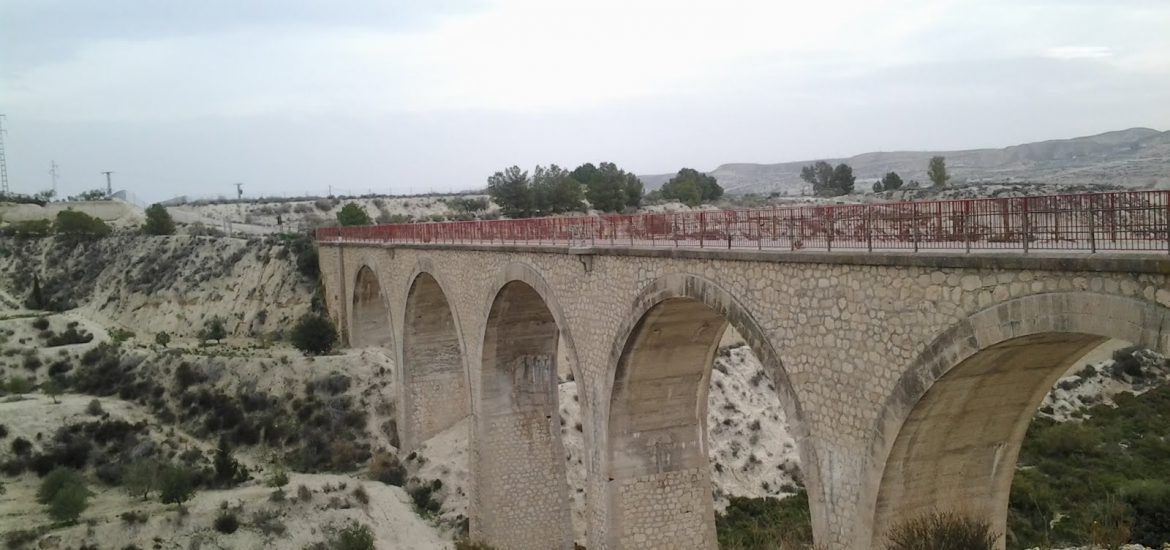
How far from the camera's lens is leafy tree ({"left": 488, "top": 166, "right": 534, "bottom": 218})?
40625mm

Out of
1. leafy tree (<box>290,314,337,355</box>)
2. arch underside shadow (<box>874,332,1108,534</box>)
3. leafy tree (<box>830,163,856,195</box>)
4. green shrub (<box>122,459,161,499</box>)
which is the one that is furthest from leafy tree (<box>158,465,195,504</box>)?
leafy tree (<box>830,163,856,195</box>)

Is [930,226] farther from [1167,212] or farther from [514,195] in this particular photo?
[514,195]

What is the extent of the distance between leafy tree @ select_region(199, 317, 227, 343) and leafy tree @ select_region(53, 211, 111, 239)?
14.1m

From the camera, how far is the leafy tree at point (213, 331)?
30719 mm

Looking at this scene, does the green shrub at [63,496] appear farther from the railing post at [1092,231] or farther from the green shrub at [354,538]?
the railing post at [1092,231]

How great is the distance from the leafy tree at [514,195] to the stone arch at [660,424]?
2899 cm

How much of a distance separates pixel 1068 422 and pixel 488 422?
16.1 meters

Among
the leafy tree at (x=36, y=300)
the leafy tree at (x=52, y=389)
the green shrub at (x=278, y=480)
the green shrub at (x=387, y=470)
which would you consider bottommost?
the green shrub at (x=387, y=470)

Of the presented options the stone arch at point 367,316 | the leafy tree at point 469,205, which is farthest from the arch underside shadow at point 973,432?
the leafy tree at point 469,205

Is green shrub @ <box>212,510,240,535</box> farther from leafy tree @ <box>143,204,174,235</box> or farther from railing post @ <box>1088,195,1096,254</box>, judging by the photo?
leafy tree @ <box>143,204,174,235</box>

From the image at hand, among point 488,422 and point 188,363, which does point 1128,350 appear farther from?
point 188,363

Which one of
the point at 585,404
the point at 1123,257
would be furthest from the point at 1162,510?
the point at 1123,257

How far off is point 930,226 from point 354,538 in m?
13.7

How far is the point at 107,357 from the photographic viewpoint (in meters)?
26.7
